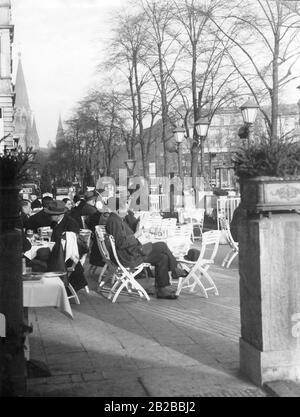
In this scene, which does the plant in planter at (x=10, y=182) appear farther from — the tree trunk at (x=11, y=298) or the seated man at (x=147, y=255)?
the seated man at (x=147, y=255)

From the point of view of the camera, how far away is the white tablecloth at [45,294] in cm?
541

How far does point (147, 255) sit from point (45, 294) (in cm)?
318

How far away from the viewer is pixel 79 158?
59.6 metres

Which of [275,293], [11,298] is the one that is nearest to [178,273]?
[275,293]

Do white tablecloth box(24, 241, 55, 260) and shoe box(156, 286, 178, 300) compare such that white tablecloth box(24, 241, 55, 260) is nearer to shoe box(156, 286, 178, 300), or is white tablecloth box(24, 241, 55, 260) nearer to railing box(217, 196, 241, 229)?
shoe box(156, 286, 178, 300)

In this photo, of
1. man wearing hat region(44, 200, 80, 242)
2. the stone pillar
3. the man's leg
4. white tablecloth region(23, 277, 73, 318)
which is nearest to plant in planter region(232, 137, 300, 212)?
the stone pillar

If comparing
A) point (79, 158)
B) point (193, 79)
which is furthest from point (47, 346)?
point (79, 158)

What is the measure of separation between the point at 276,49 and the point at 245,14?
214 cm

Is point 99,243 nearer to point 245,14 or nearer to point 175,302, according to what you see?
point 175,302

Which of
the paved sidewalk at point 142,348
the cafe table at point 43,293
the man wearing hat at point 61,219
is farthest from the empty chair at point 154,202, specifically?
the cafe table at point 43,293

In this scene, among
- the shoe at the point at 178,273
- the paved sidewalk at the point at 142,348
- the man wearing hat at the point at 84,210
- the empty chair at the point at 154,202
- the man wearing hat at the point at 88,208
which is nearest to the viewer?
the paved sidewalk at the point at 142,348

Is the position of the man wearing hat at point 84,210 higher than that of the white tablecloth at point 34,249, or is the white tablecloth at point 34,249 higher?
the man wearing hat at point 84,210

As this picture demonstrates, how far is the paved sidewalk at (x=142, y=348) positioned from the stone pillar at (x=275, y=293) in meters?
0.28

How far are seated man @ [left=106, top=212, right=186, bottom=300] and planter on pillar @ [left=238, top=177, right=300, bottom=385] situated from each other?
12.4ft
